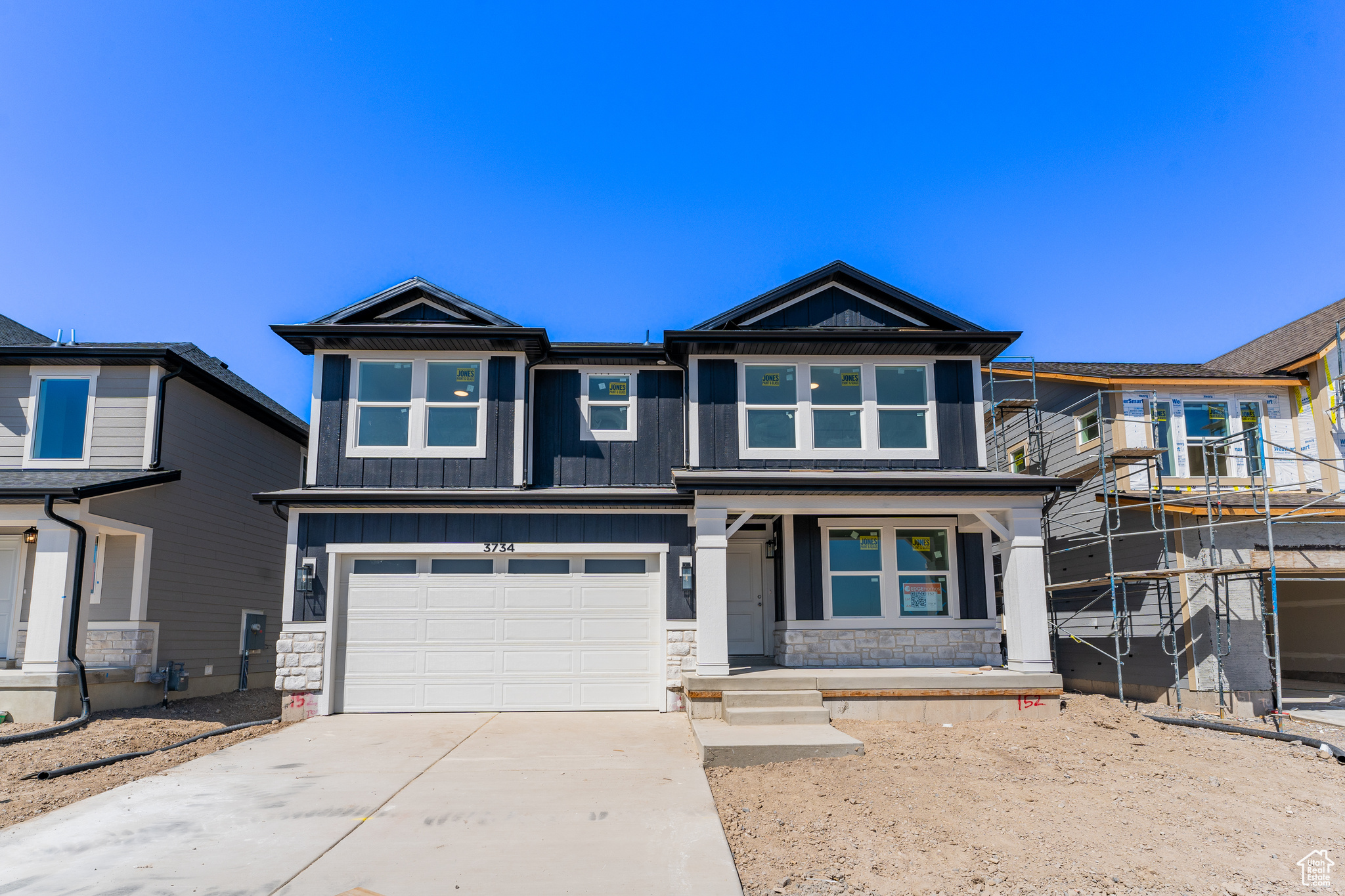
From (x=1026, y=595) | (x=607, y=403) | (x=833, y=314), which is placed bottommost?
(x=1026, y=595)

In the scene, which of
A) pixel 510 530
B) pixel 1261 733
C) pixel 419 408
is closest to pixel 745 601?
pixel 510 530

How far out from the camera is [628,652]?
1209 centimetres

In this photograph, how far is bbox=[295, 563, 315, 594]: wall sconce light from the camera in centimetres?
1179

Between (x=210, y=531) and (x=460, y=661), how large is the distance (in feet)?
18.7

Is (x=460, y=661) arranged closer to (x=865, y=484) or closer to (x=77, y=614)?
(x=77, y=614)

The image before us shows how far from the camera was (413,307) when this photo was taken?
41.8 ft

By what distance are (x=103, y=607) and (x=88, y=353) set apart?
3773 millimetres

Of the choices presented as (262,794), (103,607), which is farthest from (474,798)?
(103,607)

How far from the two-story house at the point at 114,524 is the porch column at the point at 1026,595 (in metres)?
12.2

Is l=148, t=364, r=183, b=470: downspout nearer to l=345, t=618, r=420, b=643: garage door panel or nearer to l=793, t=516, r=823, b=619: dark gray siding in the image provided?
l=345, t=618, r=420, b=643: garage door panel

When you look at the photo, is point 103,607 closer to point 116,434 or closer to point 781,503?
point 116,434

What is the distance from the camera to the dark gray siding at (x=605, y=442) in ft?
42.0

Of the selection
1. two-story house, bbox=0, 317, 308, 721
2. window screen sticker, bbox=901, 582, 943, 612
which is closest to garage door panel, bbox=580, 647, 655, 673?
window screen sticker, bbox=901, 582, 943, 612

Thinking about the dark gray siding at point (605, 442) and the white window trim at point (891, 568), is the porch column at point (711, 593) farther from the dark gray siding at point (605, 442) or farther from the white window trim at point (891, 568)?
the white window trim at point (891, 568)
